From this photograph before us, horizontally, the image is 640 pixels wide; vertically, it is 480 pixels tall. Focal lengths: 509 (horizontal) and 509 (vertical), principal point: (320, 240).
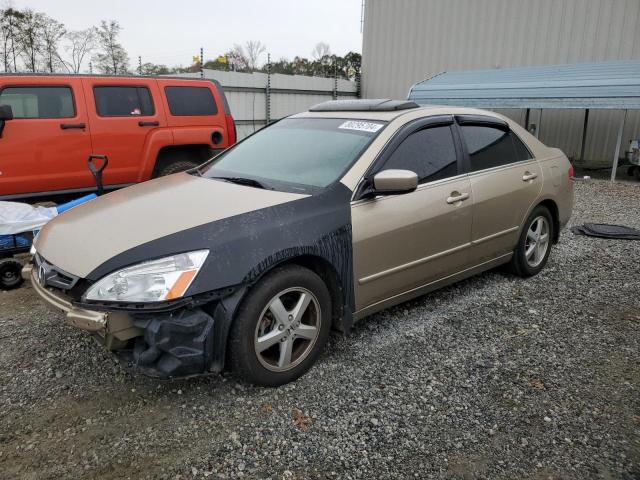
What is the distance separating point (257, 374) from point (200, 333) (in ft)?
1.48

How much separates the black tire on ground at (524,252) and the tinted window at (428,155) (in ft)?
4.01

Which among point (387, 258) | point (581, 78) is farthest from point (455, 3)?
point (387, 258)

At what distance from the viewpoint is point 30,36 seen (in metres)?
17.5

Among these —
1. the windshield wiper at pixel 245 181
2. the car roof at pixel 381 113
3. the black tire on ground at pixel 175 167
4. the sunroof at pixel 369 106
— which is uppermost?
the sunroof at pixel 369 106

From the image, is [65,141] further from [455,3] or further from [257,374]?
[455,3]

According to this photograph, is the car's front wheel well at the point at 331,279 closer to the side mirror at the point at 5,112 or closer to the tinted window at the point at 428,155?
the tinted window at the point at 428,155

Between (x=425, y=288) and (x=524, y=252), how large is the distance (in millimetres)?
1473

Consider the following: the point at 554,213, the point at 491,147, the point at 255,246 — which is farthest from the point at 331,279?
the point at 554,213

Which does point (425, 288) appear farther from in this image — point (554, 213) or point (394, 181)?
point (554, 213)

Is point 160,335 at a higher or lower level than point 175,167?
lower

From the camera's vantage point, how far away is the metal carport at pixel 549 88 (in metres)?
11.1

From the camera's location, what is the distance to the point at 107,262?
2.54 meters

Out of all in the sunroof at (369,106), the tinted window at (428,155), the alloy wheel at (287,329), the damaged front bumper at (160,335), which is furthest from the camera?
the sunroof at (369,106)

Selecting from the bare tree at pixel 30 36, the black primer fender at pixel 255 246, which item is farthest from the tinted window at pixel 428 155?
the bare tree at pixel 30 36
